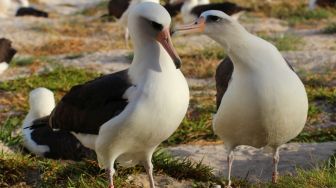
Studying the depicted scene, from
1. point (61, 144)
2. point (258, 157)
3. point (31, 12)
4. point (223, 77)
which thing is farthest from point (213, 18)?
point (31, 12)

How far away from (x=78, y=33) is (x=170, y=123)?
10846 mm

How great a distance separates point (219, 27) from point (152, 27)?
0.54 m

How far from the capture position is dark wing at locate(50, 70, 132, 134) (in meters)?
4.12

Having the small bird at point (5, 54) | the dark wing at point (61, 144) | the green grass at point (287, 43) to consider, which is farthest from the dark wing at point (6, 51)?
the green grass at point (287, 43)

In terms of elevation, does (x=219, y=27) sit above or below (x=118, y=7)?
above

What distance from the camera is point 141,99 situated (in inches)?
153

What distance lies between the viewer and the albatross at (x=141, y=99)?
3.89m

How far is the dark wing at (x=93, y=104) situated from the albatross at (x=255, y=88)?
56 cm

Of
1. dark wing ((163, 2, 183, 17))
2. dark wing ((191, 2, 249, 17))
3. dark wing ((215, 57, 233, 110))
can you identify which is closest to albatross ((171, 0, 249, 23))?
dark wing ((191, 2, 249, 17))

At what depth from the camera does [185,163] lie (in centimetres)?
498

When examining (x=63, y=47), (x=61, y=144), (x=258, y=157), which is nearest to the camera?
(x=258, y=157)

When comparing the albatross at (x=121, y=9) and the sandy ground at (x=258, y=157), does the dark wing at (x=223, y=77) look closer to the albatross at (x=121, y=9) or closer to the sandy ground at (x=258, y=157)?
the sandy ground at (x=258, y=157)

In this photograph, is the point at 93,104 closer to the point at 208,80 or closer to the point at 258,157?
the point at 258,157

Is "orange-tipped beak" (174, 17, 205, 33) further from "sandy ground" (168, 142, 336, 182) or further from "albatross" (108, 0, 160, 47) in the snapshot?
"albatross" (108, 0, 160, 47)
